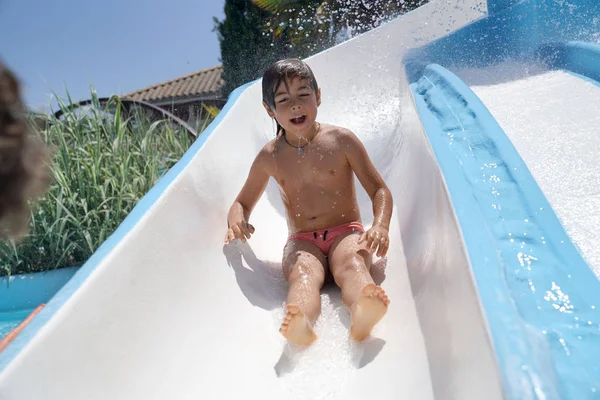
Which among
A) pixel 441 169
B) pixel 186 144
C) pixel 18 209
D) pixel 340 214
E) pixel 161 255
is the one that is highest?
pixel 18 209

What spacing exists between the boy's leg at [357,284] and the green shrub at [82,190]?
188cm

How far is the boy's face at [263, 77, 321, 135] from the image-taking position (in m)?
1.91

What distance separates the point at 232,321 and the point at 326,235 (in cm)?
48

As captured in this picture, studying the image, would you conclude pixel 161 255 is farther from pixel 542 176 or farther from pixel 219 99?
pixel 219 99

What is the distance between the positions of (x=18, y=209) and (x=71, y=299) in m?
0.77

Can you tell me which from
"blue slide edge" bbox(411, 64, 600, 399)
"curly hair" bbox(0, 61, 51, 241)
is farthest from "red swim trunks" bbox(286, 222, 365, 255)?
"curly hair" bbox(0, 61, 51, 241)

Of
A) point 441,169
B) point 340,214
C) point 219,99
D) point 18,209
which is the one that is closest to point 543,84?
point 340,214

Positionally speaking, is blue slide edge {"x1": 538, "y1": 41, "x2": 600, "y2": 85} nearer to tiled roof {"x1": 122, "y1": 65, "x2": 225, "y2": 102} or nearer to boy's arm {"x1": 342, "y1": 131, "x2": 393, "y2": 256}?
boy's arm {"x1": 342, "y1": 131, "x2": 393, "y2": 256}

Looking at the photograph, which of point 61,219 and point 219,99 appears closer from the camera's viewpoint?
point 61,219

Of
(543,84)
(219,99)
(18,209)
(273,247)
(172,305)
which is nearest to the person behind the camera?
(18,209)

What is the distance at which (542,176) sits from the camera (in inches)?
60.2

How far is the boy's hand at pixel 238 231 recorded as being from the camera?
1.91m

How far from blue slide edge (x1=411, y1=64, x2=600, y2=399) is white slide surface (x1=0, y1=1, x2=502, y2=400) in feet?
0.14

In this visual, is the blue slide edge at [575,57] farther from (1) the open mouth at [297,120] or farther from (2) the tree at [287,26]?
(2) the tree at [287,26]
